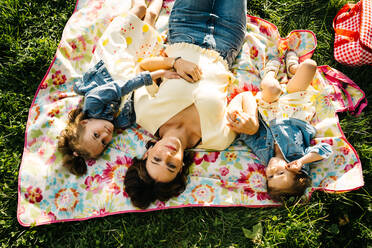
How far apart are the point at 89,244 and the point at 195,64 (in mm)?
2104

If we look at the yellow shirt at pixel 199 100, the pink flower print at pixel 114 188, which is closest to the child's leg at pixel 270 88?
the yellow shirt at pixel 199 100

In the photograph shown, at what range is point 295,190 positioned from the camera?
2832 mm

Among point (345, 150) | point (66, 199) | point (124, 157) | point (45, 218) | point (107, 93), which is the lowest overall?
point (45, 218)

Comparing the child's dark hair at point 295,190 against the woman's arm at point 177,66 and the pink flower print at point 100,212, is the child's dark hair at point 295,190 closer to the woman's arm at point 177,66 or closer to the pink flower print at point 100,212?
the woman's arm at point 177,66

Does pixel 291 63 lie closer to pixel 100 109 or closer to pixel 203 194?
pixel 203 194

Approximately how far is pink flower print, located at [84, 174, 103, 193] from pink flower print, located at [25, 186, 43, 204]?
1.55ft

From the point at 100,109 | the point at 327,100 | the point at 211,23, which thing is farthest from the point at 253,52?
the point at 100,109

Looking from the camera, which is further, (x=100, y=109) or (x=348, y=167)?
(x=348, y=167)

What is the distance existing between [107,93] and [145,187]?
1023 millimetres

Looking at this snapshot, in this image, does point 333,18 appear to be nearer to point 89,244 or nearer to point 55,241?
point 89,244

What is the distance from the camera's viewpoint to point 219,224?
115 inches

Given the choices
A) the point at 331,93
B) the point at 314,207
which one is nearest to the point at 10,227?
the point at 314,207

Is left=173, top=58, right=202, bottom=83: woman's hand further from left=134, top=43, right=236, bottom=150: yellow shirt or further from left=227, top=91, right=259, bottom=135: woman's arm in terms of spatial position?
left=227, top=91, right=259, bottom=135: woman's arm

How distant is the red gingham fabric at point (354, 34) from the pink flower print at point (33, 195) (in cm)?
376
